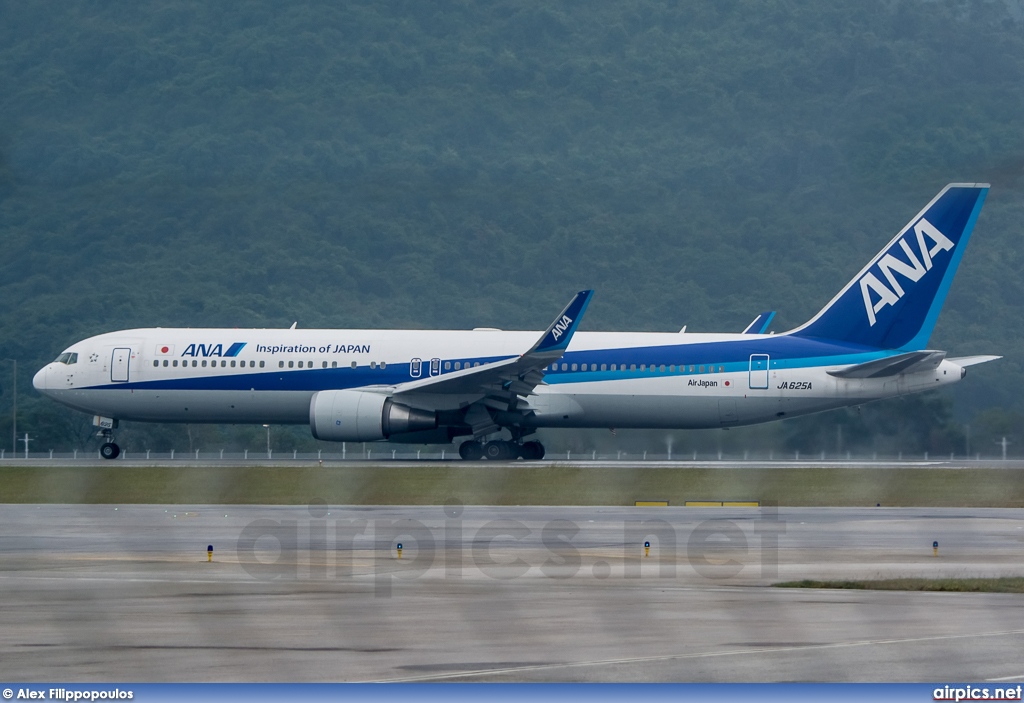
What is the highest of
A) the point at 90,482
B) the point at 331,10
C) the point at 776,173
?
the point at 331,10

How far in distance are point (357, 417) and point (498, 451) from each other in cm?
477

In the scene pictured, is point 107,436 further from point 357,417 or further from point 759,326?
point 759,326

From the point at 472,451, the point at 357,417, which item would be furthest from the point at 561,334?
the point at 357,417

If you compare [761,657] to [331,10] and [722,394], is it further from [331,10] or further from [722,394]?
[331,10]

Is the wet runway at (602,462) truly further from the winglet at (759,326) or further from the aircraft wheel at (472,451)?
the winglet at (759,326)

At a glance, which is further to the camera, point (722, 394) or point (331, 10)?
point (331, 10)

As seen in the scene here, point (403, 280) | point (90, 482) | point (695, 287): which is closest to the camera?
point (90, 482)

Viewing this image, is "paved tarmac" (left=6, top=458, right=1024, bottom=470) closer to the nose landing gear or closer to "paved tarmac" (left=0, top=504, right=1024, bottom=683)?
the nose landing gear

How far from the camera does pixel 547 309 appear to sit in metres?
98.3

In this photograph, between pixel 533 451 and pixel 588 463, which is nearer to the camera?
pixel 588 463

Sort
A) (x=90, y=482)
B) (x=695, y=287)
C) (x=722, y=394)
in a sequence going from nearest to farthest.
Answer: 1. (x=90, y=482)
2. (x=722, y=394)
3. (x=695, y=287)

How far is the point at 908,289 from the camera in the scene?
47.9 meters

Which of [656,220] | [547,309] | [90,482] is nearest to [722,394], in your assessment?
[90,482]

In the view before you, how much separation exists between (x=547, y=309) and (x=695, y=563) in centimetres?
7939
